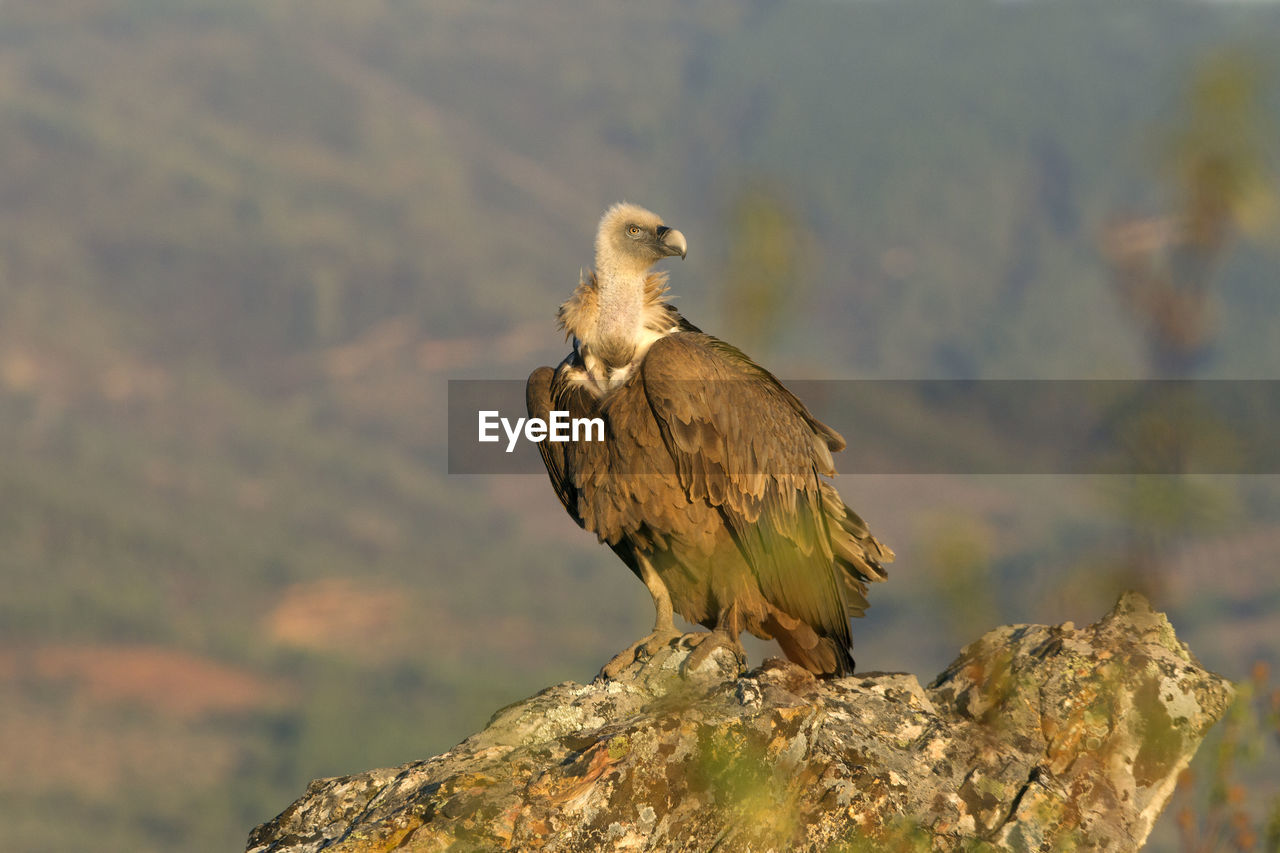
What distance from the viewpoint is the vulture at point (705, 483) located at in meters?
8.54

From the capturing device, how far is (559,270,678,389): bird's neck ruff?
894 centimetres

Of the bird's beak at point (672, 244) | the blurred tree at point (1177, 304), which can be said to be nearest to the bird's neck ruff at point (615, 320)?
the bird's beak at point (672, 244)

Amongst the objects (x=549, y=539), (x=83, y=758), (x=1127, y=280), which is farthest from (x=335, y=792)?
(x=549, y=539)

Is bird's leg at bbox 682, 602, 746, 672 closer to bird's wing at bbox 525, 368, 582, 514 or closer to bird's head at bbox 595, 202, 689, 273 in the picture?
bird's wing at bbox 525, 368, 582, 514

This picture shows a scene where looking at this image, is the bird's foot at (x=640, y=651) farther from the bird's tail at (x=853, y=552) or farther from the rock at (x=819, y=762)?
the bird's tail at (x=853, y=552)

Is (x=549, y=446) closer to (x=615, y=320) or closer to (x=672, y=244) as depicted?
(x=615, y=320)

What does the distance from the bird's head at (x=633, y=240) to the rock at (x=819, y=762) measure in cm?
273

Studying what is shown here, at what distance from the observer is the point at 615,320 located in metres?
9.05

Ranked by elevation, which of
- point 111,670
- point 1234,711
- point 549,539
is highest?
point 549,539

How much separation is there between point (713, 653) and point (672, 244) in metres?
2.96

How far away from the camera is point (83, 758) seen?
352 feet

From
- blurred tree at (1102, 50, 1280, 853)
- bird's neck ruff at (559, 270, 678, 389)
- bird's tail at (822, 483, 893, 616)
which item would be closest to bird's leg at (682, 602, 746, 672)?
bird's tail at (822, 483, 893, 616)

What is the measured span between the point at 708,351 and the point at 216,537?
155 m

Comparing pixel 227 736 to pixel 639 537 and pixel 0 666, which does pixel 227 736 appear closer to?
pixel 0 666
